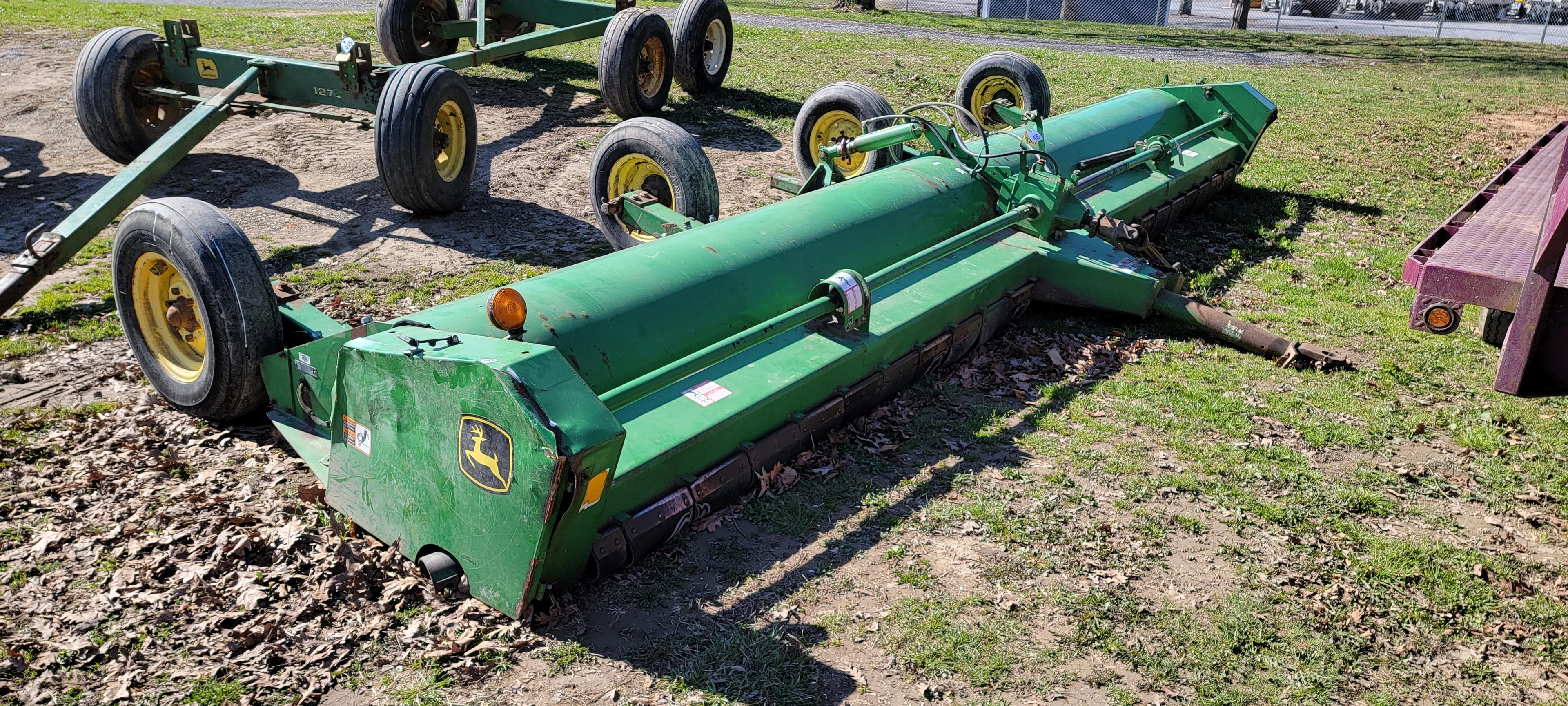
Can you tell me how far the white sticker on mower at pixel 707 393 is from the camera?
4.59m

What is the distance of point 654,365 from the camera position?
4723 millimetres

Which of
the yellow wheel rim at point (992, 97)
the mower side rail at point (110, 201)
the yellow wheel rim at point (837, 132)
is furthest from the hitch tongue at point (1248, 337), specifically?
the mower side rail at point (110, 201)

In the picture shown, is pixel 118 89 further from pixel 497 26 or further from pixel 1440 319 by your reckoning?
pixel 1440 319

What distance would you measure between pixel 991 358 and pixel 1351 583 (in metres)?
2.45

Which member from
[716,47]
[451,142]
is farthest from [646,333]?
[716,47]

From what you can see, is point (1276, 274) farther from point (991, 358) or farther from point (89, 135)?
point (89, 135)

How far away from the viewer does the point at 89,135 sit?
8680 millimetres

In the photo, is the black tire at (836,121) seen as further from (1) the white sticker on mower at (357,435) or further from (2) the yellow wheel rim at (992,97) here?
(1) the white sticker on mower at (357,435)

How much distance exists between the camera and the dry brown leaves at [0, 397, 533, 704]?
3.67 meters

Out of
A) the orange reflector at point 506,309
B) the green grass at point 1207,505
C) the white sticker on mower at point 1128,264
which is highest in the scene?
the orange reflector at point 506,309

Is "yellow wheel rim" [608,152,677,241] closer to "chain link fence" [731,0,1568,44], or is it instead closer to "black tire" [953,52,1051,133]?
"black tire" [953,52,1051,133]

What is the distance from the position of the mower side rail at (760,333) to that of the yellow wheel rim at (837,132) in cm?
253

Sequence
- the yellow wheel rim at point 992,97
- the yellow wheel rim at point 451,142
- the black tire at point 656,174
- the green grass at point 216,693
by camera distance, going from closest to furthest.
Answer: the green grass at point 216,693 → the black tire at point 656,174 → the yellow wheel rim at point 451,142 → the yellow wheel rim at point 992,97

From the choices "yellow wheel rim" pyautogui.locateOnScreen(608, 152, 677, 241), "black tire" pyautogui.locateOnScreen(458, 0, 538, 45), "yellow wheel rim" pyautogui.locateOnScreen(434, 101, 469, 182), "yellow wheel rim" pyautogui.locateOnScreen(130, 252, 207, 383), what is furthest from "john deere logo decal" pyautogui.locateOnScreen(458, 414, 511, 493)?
"black tire" pyautogui.locateOnScreen(458, 0, 538, 45)
